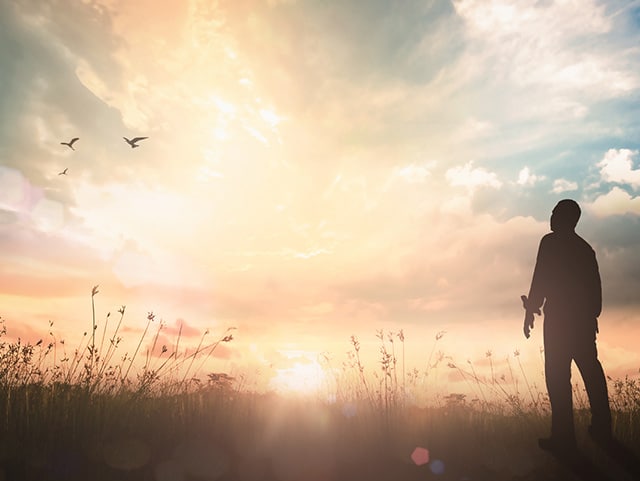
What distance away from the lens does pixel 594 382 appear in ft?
19.7

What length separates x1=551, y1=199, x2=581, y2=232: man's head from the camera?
652cm

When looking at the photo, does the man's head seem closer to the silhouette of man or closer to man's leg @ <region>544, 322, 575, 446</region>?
the silhouette of man

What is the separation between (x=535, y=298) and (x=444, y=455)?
2.50m

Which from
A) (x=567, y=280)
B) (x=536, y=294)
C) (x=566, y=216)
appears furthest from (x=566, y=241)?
(x=536, y=294)

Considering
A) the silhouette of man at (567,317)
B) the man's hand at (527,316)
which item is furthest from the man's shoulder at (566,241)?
the man's hand at (527,316)

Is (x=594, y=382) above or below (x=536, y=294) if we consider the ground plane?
below

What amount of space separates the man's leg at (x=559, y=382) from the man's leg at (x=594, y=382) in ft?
0.54

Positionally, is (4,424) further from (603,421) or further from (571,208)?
(571,208)

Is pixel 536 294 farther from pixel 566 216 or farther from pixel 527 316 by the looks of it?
pixel 566 216

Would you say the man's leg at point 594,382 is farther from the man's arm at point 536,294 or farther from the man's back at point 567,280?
the man's arm at point 536,294

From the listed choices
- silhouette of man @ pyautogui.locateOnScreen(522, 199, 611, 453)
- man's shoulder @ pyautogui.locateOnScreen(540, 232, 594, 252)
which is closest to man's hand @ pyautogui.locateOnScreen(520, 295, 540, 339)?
silhouette of man @ pyautogui.locateOnScreen(522, 199, 611, 453)

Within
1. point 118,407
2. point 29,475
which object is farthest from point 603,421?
point 29,475

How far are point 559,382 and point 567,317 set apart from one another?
2.82 ft

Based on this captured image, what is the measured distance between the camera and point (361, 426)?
6.88 metres
